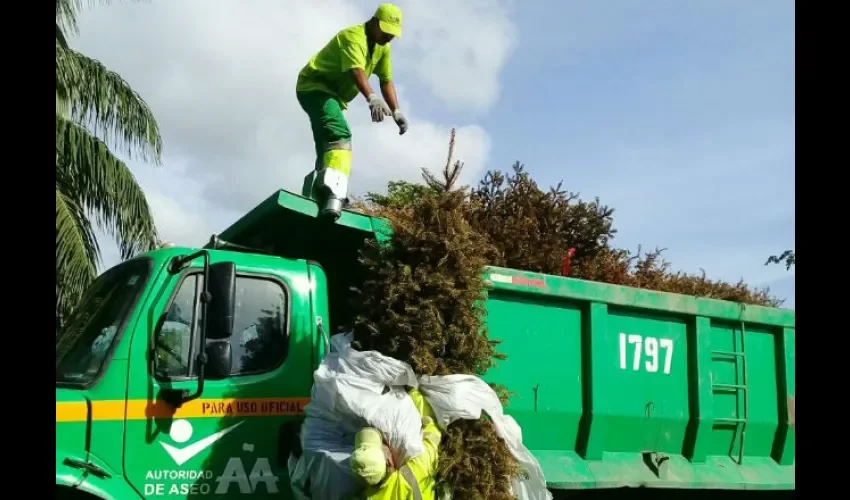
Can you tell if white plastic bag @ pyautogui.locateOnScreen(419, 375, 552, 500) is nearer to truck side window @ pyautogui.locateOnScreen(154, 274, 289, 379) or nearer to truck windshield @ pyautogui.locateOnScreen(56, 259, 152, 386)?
truck side window @ pyautogui.locateOnScreen(154, 274, 289, 379)

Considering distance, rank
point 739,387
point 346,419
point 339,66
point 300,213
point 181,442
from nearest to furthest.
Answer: point 181,442 < point 346,419 < point 300,213 < point 339,66 < point 739,387

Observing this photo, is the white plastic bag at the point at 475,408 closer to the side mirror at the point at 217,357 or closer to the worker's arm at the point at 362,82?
the side mirror at the point at 217,357

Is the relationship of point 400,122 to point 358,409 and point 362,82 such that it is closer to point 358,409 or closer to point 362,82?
point 362,82

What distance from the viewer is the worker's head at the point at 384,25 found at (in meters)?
5.36

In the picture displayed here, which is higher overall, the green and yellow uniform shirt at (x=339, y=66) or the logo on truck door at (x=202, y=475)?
the green and yellow uniform shirt at (x=339, y=66)

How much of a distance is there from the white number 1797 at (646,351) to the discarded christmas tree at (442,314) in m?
1.16

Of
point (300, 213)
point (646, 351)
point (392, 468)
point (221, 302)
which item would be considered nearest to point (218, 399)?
point (221, 302)

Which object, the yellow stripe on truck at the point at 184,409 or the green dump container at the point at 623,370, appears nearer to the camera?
the yellow stripe on truck at the point at 184,409

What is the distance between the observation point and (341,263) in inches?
198

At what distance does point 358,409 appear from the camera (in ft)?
13.4

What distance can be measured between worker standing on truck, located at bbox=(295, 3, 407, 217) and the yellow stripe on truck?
1251 mm

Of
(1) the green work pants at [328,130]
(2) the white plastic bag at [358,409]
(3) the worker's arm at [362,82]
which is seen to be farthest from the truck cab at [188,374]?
(3) the worker's arm at [362,82]

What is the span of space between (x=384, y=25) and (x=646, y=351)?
263 cm
